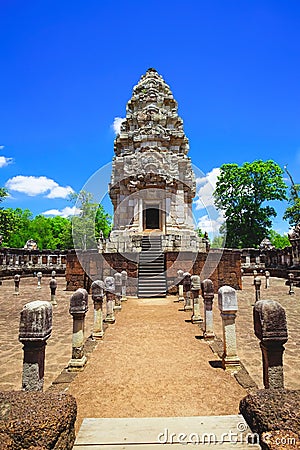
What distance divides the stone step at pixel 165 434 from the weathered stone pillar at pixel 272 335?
1.03m

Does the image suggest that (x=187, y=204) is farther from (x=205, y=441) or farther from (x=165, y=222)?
(x=205, y=441)

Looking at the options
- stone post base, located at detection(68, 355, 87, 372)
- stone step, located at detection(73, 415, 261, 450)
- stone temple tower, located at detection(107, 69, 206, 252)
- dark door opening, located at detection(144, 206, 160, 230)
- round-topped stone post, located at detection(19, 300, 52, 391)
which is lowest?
stone post base, located at detection(68, 355, 87, 372)

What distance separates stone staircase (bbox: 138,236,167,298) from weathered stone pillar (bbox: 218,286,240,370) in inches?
346

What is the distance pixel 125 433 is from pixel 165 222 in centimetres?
1869

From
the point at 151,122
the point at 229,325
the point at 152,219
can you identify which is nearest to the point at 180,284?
the point at 229,325

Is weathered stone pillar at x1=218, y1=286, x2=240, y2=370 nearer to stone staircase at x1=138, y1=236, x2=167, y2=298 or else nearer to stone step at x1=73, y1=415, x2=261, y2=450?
stone step at x1=73, y1=415, x2=261, y2=450

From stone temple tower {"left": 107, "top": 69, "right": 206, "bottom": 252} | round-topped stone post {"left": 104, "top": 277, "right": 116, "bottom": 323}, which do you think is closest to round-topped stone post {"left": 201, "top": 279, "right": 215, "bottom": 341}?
round-topped stone post {"left": 104, "top": 277, "right": 116, "bottom": 323}

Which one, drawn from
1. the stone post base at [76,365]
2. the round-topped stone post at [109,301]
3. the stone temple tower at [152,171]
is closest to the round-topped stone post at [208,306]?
the stone post base at [76,365]

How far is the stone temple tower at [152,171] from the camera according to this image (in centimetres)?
2083

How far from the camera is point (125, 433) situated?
7.47 feet

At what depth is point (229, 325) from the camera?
15.8 ft

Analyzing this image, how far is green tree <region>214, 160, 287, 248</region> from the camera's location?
36656 mm

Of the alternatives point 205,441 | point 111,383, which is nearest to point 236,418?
point 205,441

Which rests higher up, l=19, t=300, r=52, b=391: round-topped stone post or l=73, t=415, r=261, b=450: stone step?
l=19, t=300, r=52, b=391: round-topped stone post
